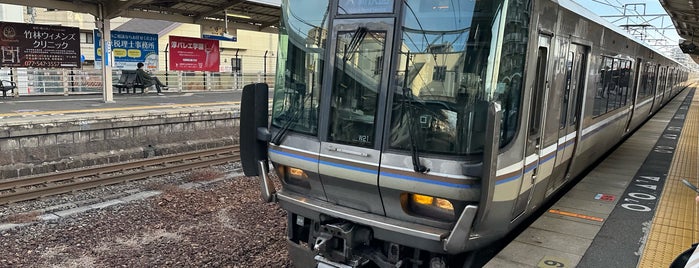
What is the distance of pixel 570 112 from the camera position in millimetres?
5320

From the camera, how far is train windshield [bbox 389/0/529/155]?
11.4 ft

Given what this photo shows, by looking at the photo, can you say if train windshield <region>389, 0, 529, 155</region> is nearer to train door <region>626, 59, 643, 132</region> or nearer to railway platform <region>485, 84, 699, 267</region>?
railway platform <region>485, 84, 699, 267</region>

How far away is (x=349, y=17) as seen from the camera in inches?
154

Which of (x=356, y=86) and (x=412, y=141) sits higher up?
(x=356, y=86)

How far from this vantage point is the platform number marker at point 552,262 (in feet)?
13.8

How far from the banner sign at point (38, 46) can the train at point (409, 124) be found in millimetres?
12938

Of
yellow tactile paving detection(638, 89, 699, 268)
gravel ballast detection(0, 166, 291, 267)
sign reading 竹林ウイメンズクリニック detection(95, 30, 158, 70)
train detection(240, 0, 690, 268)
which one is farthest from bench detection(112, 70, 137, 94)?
yellow tactile paving detection(638, 89, 699, 268)

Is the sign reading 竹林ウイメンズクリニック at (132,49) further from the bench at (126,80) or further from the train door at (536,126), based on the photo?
the train door at (536,126)

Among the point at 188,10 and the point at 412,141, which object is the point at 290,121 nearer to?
the point at 412,141

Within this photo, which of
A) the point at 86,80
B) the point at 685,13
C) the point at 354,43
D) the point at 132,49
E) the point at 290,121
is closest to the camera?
the point at 354,43

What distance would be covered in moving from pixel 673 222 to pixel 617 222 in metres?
0.65

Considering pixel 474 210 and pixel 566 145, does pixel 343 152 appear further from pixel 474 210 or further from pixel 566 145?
pixel 566 145

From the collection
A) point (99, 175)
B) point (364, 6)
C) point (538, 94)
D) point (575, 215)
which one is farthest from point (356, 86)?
point (99, 175)

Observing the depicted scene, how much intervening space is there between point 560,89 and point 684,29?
52.6 feet
